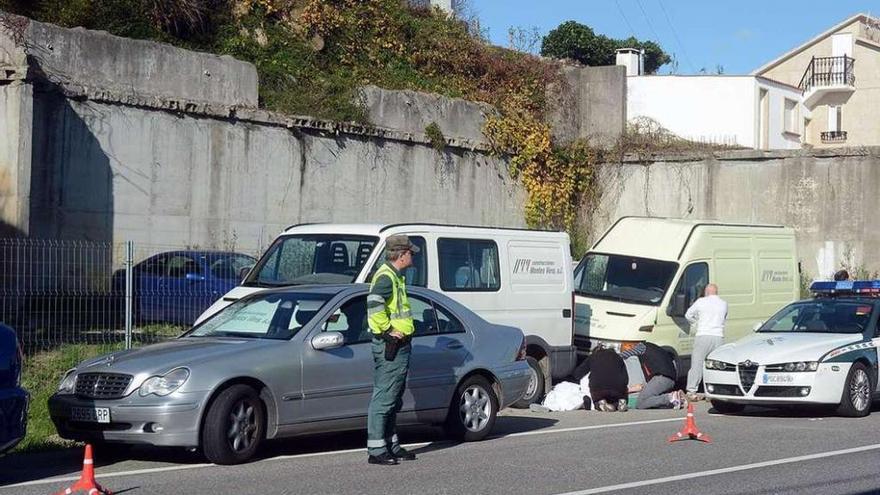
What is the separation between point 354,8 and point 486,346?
56.2ft

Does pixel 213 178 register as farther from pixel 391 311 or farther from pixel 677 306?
pixel 391 311

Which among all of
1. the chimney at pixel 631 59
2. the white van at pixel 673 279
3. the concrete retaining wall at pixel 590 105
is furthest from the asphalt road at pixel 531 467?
the chimney at pixel 631 59

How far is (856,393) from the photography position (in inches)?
586

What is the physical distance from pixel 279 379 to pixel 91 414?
5.18 feet

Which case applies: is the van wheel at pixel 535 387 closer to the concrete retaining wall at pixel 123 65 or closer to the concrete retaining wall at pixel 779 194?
the concrete retaining wall at pixel 123 65

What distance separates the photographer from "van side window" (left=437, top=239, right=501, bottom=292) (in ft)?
48.0

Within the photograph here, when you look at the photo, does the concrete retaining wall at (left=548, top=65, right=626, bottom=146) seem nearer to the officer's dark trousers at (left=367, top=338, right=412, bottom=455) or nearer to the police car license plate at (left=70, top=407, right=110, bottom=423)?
the officer's dark trousers at (left=367, top=338, right=412, bottom=455)

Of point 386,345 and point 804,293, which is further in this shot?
point 804,293

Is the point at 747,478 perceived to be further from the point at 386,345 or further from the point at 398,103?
the point at 398,103

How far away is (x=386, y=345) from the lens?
1023 centimetres

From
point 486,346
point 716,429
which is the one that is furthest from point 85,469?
point 716,429

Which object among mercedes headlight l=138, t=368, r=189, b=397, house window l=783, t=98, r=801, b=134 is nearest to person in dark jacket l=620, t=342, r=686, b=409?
mercedes headlight l=138, t=368, r=189, b=397

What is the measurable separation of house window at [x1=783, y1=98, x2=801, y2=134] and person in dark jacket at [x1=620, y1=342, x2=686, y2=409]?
→ 82.5 feet

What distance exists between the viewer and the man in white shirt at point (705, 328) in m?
17.3
